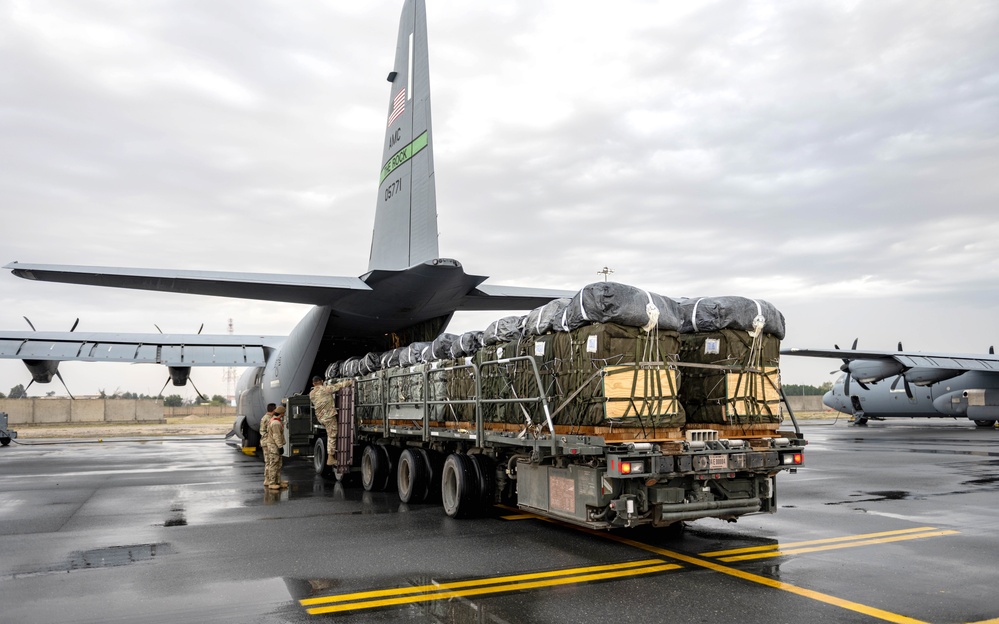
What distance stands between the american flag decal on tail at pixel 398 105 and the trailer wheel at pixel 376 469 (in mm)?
6681

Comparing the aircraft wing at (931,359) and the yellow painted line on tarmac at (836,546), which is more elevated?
the aircraft wing at (931,359)

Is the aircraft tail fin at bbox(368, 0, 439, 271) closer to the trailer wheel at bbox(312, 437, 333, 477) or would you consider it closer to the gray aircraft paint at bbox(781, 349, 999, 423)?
the trailer wheel at bbox(312, 437, 333, 477)

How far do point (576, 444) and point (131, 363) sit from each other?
68.9ft

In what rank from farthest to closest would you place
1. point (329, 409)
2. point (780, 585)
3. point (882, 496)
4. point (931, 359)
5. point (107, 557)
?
point (931, 359)
point (329, 409)
point (882, 496)
point (107, 557)
point (780, 585)

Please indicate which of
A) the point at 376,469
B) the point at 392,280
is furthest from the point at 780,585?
the point at 392,280

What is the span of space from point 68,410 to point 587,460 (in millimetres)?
61452

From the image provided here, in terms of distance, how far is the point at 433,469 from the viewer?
1122cm

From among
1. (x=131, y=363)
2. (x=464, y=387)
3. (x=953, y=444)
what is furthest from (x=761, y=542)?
(x=131, y=363)

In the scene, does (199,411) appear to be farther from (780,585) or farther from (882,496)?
(780,585)

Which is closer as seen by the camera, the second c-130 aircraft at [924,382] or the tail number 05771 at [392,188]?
the tail number 05771 at [392,188]

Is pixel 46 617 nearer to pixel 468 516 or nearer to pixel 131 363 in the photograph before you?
pixel 468 516

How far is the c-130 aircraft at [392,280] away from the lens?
11969 mm

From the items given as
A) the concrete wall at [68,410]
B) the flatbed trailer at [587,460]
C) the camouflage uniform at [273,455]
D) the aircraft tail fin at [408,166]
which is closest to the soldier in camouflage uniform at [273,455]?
the camouflage uniform at [273,455]

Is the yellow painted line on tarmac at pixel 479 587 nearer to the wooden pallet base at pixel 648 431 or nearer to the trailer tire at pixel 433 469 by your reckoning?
the wooden pallet base at pixel 648 431
